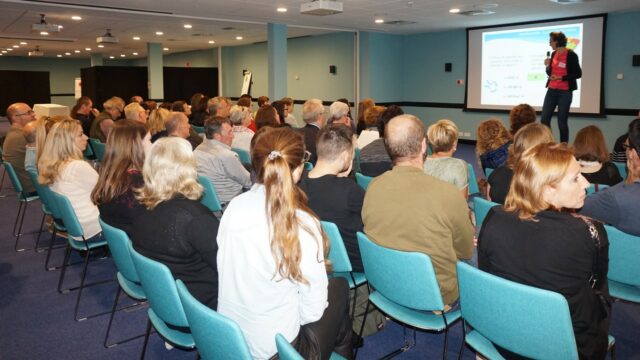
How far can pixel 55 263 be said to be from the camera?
14.6 ft

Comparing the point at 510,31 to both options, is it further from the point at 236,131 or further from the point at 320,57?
the point at 236,131

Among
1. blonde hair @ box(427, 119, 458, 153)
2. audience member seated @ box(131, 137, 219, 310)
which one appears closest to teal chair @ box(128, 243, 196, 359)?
audience member seated @ box(131, 137, 219, 310)

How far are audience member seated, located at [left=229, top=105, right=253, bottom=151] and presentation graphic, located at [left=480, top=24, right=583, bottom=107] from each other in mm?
7257

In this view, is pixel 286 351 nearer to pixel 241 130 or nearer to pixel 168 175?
pixel 168 175

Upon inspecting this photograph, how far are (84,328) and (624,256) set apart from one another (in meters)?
3.21

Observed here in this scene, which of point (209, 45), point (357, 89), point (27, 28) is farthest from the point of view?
point (209, 45)

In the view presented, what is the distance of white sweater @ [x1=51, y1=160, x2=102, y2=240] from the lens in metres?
3.64

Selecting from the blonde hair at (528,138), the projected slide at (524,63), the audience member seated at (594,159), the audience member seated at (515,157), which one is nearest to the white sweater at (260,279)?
the audience member seated at (515,157)

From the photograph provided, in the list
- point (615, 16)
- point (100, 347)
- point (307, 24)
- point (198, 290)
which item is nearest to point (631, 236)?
point (198, 290)

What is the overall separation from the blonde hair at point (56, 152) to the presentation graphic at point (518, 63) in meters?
9.74

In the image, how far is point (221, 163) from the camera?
14.2 feet

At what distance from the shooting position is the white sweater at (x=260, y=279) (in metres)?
1.72

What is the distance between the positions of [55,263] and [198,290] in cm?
291

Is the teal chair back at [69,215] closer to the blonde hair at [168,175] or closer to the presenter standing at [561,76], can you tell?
the blonde hair at [168,175]
